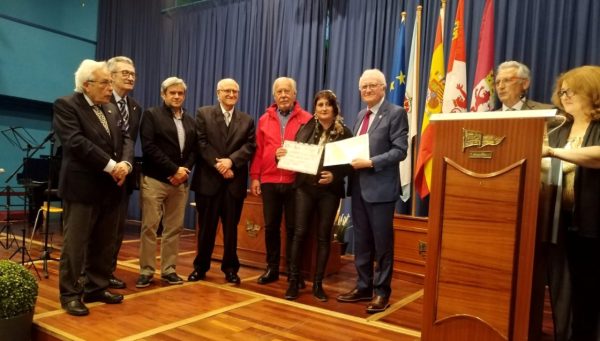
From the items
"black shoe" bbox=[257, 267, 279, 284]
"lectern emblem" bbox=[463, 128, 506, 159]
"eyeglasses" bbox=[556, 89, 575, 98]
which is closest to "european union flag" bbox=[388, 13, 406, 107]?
"black shoe" bbox=[257, 267, 279, 284]

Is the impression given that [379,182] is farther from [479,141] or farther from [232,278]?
[232,278]

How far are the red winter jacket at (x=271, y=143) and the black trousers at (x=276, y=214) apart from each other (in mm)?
62

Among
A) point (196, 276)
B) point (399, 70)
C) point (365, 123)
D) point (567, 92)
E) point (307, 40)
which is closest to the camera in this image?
point (567, 92)

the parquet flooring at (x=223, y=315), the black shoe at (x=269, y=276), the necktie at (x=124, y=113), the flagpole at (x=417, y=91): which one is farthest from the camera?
the flagpole at (x=417, y=91)

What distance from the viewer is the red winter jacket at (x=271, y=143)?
3209 millimetres

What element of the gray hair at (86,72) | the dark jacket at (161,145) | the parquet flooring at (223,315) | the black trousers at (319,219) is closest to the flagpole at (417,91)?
the parquet flooring at (223,315)

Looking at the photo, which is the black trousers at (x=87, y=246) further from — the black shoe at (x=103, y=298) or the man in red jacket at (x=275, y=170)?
the man in red jacket at (x=275, y=170)

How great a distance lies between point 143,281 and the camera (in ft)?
10.0

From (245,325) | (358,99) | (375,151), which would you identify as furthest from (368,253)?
(358,99)

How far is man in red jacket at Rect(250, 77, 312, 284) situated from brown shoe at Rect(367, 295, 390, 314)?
2.43ft

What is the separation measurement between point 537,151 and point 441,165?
34 cm

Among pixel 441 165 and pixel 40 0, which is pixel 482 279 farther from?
pixel 40 0

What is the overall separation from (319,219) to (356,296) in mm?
524

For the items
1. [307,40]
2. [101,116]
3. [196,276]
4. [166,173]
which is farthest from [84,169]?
[307,40]
